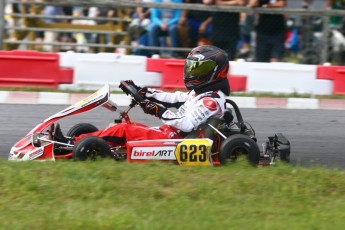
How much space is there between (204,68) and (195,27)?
451 cm

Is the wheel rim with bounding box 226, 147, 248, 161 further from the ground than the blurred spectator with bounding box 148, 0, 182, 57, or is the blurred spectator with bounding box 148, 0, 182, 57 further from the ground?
the blurred spectator with bounding box 148, 0, 182, 57

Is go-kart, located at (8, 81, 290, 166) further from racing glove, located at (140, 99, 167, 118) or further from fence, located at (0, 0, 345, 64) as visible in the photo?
fence, located at (0, 0, 345, 64)

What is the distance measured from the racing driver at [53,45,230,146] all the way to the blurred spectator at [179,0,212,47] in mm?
4293

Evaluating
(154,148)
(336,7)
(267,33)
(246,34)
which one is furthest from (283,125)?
(336,7)

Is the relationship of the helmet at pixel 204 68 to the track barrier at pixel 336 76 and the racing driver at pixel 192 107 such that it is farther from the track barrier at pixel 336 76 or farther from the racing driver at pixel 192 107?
the track barrier at pixel 336 76

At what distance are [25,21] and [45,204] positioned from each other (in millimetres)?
7286

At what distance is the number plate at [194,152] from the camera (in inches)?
A: 259

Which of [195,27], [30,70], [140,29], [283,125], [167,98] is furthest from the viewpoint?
[140,29]

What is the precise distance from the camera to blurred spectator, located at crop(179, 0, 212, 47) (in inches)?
445

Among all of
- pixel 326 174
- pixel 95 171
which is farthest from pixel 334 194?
pixel 95 171

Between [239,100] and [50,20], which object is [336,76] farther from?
[50,20]

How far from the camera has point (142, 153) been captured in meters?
6.66

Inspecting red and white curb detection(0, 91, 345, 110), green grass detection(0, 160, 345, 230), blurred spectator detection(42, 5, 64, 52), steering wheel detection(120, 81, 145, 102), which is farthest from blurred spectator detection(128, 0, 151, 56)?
green grass detection(0, 160, 345, 230)

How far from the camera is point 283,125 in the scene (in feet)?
29.3
